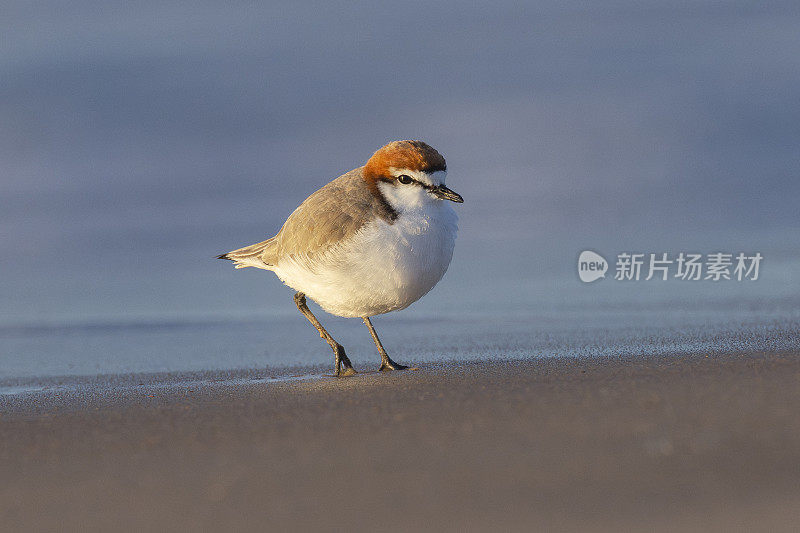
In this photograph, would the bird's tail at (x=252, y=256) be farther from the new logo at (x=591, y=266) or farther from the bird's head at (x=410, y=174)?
the new logo at (x=591, y=266)

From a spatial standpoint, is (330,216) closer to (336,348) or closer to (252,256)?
(336,348)

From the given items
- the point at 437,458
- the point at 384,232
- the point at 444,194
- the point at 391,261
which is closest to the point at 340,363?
the point at 391,261

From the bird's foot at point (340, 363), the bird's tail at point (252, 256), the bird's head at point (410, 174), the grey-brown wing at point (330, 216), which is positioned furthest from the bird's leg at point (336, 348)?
the bird's head at point (410, 174)

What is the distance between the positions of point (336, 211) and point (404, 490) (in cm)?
361

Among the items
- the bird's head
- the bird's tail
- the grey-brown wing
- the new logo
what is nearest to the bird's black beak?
the bird's head

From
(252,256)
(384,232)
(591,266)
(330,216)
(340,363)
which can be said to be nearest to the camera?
(384,232)

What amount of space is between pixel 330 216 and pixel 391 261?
1.90ft

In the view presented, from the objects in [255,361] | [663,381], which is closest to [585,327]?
[255,361]

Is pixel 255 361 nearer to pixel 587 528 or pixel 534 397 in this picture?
pixel 534 397

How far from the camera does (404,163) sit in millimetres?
6289

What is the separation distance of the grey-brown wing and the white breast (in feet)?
0.27

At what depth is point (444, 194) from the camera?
6.33 metres

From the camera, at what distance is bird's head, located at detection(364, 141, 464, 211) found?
6.29m

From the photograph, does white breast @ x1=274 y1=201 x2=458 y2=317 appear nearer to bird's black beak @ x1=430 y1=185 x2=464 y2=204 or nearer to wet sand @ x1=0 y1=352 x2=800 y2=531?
bird's black beak @ x1=430 y1=185 x2=464 y2=204
